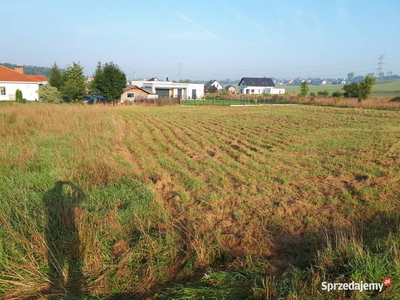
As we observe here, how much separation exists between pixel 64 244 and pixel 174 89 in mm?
50513

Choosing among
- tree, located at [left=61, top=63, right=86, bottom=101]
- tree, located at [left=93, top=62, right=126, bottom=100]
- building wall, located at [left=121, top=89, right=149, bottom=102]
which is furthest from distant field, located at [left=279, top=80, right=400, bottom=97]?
tree, located at [left=61, top=63, right=86, bottom=101]

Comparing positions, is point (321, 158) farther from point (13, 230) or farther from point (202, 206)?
point (13, 230)

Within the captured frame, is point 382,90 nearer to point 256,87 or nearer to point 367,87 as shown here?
point 256,87

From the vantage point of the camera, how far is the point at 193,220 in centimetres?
522

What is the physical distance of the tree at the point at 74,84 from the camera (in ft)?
103

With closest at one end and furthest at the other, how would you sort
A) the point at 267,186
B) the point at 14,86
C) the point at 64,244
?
the point at 64,244 → the point at 267,186 → the point at 14,86

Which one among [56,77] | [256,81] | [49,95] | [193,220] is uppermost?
[256,81]

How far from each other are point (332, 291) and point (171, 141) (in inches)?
420

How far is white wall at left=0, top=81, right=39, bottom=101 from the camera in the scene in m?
31.7

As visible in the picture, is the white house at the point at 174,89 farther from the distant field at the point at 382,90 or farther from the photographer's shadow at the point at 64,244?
the photographer's shadow at the point at 64,244

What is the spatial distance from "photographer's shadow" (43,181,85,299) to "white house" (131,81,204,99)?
46.4 metres

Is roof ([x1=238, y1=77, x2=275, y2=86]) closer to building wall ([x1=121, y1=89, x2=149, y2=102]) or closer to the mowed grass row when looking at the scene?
building wall ([x1=121, y1=89, x2=149, y2=102])

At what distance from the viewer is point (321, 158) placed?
31.3 ft

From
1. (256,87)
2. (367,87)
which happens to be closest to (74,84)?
(367,87)
